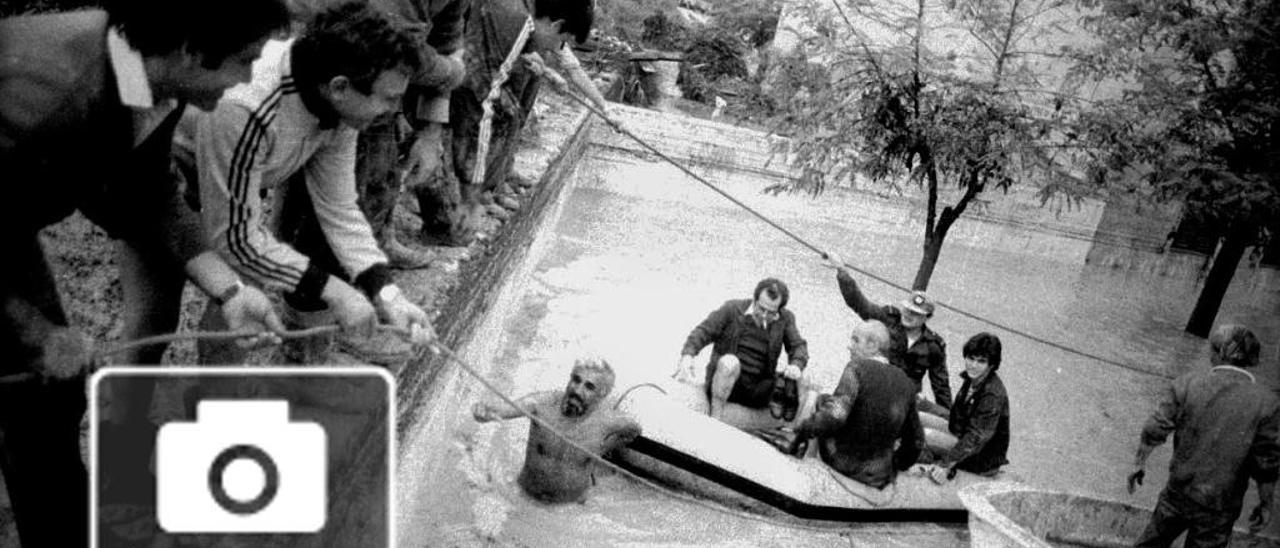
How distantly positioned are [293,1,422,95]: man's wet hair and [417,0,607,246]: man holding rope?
2629mm

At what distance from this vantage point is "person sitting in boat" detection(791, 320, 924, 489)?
5.79m

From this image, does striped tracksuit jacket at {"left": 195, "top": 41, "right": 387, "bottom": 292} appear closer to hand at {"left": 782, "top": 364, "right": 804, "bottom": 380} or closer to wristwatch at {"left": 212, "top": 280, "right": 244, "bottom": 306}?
wristwatch at {"left": 212, "top": 280, "right": 244, "bottom": 306}

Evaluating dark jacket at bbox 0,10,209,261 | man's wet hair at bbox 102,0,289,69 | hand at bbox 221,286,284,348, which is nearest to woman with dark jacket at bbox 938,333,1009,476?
hand at bbox 221,286,284,348

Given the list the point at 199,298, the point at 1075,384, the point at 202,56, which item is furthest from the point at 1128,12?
the point at 202,56

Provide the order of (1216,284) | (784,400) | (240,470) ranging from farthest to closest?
(1216,284) → (784,400) → (240,470)

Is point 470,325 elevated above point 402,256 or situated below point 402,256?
below

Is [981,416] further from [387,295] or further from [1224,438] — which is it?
[387,295]

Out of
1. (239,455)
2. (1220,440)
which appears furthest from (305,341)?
(1220,440)

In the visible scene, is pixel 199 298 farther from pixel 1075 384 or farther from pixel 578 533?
pixel 1075 384

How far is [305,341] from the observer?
12.3 feet

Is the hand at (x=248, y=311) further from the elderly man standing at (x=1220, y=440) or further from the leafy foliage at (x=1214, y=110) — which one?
the leafy foliage at (x=1214, y=110)

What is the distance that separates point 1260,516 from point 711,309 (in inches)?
191

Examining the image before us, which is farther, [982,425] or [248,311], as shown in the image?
[982,425]

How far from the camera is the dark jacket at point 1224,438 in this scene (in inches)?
223
